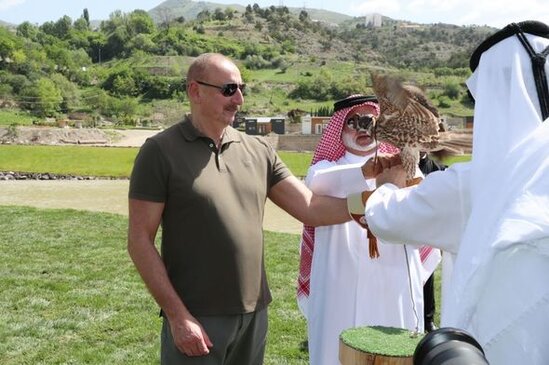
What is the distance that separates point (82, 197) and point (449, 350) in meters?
19.2

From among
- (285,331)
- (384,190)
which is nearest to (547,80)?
(384,190)

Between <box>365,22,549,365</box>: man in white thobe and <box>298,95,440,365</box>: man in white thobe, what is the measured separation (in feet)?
5.39

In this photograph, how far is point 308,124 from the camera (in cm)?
5078

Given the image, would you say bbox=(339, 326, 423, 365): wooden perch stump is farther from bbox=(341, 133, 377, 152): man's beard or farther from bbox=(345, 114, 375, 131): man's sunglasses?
bbox=(341, 133, 377, 152): man's beard

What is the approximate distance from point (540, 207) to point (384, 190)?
1042 mm

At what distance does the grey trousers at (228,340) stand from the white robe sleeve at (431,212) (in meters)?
1.09

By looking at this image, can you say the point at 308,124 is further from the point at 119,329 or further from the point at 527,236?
the point at 527,236

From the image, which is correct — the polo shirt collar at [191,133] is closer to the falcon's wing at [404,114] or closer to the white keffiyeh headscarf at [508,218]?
the falcon's wing at [404,114]

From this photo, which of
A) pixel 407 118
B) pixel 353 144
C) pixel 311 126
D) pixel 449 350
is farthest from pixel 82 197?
pixel 311 126

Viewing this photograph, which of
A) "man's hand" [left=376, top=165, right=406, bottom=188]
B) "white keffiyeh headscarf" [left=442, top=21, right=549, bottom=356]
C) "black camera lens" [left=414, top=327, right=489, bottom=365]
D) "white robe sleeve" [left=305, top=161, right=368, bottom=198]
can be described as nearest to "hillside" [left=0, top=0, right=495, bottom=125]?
"white robe sleeve" [left=305, top=161, right=368, bottom=198]

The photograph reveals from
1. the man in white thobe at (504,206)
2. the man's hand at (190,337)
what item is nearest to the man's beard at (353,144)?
the man's hand at (190,337)

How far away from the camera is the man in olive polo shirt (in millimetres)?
2955

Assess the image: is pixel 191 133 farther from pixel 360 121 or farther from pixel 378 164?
pixel 360 121

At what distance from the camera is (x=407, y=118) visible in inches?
122
